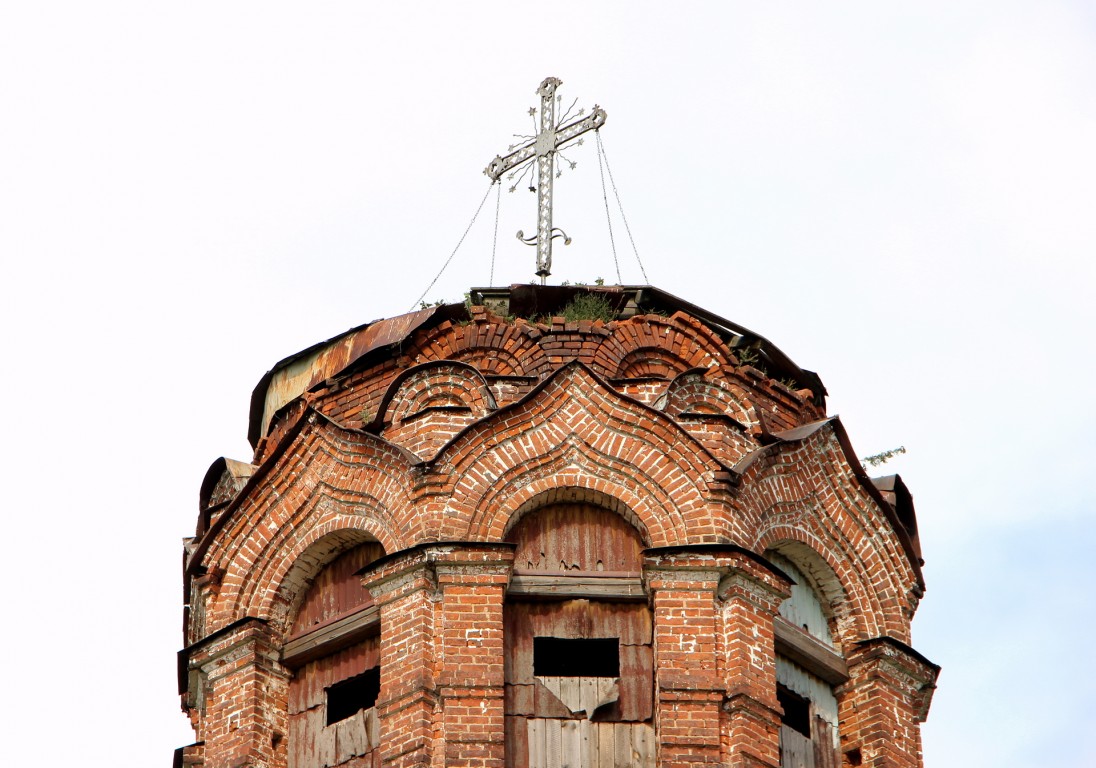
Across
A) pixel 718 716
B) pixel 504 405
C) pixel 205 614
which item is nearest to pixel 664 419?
pixel 504 405

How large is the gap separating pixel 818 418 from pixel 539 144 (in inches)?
152

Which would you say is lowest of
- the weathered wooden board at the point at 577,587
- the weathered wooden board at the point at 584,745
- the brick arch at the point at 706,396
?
the weathered wooden board at the point at 584,745

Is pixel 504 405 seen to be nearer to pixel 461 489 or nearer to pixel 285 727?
pixel 461 489

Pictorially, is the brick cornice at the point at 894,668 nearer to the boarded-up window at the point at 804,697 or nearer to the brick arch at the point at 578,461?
the boarded-up window at the point at 804,697

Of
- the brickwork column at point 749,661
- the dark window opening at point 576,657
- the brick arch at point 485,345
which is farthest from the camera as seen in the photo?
the brick arch at point 485,345

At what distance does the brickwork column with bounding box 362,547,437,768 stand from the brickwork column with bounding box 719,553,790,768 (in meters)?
2.12

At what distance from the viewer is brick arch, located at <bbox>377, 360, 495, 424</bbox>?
72.6 ft

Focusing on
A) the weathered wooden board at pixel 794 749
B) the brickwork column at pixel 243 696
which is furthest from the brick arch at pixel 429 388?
the weathered wooden board at pixel 794 749

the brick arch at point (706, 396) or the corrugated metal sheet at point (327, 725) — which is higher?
the brick arch at point (706, 396)

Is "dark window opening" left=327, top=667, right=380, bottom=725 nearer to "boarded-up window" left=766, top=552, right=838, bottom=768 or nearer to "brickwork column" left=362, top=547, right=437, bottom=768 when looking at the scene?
"brickwork column" left=362, top=547, right=437, bottom=768

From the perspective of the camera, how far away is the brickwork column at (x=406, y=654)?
20047mm

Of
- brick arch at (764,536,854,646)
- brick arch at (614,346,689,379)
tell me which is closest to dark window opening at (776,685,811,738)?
brick arch at (764,536,854,646)

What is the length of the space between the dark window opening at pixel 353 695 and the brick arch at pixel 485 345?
282cm

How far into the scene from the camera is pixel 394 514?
70.3ft
